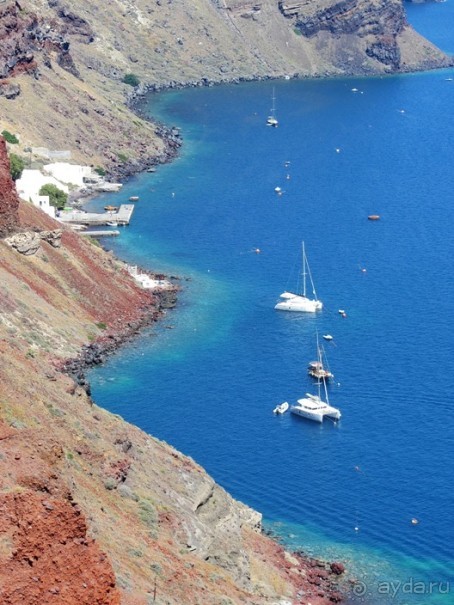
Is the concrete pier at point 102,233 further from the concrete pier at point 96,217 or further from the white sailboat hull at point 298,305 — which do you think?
the white sailboat hull at point 298,305

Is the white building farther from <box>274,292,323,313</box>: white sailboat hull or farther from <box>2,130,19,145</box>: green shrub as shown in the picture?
<box>274,292,323,313</box>: white sailboat hull

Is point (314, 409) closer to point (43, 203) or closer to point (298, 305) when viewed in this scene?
point (298, 305)

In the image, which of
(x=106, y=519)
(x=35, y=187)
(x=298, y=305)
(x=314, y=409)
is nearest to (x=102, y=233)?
(x=35, y=187)

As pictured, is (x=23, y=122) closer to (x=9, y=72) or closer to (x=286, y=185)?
(x=9, y=72)

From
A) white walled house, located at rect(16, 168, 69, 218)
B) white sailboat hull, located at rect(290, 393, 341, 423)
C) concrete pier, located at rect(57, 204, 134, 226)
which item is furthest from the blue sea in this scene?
white walled house, located at rect(16, 168, 69, 218)

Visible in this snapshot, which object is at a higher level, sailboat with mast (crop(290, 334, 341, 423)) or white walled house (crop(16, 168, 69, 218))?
sailboat with mast (crop(290, 334, 341, 423))
